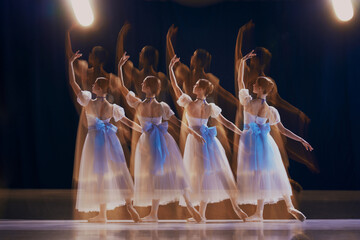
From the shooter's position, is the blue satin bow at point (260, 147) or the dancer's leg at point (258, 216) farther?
Answer: the blue satin bow at point (260, 147)

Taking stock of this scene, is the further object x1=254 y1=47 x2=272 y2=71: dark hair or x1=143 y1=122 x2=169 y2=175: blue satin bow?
x1=254 y1=47 x2=272 y2=71: dark hair

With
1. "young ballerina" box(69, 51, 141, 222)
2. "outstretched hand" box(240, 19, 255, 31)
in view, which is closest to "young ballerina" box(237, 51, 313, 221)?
"young ballerina" box(69, 51, 141, 222)

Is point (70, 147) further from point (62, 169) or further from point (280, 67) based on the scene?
point (280, 67)

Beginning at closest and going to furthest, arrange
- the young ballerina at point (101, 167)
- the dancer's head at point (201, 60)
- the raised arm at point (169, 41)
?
the young ballerina at point (101, 167) → the dancer's head at point (201, 60) → the raised arm at point (169, 41)

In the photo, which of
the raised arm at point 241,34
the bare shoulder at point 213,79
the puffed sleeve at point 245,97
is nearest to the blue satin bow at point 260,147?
the puffed sleeve at point 245,97

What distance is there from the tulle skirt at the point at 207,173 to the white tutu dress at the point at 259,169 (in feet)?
0.42

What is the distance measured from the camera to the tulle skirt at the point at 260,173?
429 cm

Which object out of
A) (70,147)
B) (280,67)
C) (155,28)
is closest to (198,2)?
(155,28)

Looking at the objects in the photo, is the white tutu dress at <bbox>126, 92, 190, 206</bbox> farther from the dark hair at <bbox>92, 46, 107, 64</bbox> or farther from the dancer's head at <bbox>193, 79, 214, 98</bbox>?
the dark hair at <bbox>92, 46, 107, 64</bbox>

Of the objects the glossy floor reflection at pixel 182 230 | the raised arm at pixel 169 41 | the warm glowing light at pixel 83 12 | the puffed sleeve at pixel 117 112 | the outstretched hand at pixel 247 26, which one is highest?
the warm glowing light at pixel 83 12

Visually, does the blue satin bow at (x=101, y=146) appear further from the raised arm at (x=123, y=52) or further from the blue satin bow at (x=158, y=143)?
the raised arm at (x=123, y=52)

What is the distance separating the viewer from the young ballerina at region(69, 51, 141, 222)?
4082mm

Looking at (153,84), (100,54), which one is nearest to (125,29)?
(100,54)

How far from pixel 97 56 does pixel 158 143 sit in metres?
1.80
